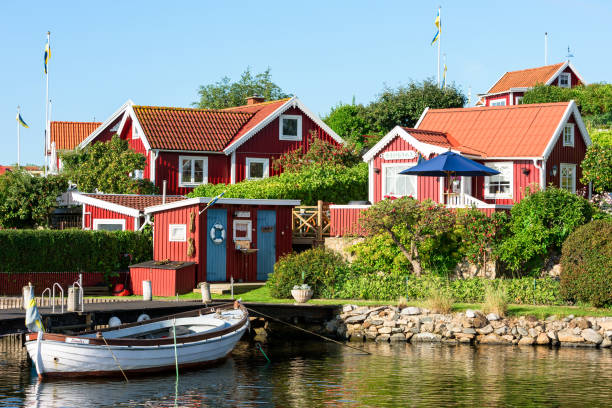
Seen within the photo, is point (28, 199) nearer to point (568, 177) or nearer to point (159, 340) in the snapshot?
point (159, 340)

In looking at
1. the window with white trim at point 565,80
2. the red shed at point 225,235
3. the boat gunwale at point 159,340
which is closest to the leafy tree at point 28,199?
the red shed at point 225,235

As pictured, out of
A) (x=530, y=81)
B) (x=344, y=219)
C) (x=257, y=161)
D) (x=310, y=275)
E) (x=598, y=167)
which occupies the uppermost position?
(x=530, y=81)

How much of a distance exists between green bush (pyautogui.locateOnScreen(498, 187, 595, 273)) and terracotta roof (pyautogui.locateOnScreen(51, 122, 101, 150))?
41917 millimetres

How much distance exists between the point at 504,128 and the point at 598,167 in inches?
170

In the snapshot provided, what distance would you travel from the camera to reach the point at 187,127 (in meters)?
46.4

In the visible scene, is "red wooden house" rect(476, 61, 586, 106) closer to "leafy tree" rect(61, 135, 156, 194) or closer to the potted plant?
"leafy tree" rect(61, 135, 156, 194)

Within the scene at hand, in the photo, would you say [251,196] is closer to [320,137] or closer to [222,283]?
[222,283]

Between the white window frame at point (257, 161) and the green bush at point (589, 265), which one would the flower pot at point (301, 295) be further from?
the white window frame at point (257, 161)

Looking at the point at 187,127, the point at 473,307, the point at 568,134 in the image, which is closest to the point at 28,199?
the point at 187,127

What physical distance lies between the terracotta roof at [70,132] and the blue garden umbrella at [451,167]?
38321 mm

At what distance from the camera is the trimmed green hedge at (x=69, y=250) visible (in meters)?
33.9

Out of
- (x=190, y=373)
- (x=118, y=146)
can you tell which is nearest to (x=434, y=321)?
(x=190, y=373)

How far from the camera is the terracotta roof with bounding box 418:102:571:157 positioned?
37781mm

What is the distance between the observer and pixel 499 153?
124ft
